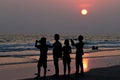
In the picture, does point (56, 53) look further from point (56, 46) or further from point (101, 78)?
point (101, 78)

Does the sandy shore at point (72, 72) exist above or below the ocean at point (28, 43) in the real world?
below

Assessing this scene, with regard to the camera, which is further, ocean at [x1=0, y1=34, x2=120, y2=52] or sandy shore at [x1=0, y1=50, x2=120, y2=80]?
ocean at [x1=0, y1=34, x2=120, y2=52]

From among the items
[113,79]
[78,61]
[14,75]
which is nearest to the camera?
[113,79]

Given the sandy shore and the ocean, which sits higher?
the ocean

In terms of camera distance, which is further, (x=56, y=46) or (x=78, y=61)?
(x=78, y=61)

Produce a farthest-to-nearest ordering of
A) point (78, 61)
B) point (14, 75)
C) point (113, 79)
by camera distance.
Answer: point (14, 75), point (78, 61), point (113, 79)

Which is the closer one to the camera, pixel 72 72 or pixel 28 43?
pixel 72 72

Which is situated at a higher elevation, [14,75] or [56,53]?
[56,53]

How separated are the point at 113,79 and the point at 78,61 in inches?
84.8

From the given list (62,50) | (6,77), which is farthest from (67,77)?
(6,77)

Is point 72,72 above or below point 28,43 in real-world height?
below

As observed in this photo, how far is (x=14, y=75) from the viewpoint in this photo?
16.4 m

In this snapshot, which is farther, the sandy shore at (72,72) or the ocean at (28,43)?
the ocean at (28,43)

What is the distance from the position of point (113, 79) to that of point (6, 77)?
5365mm
